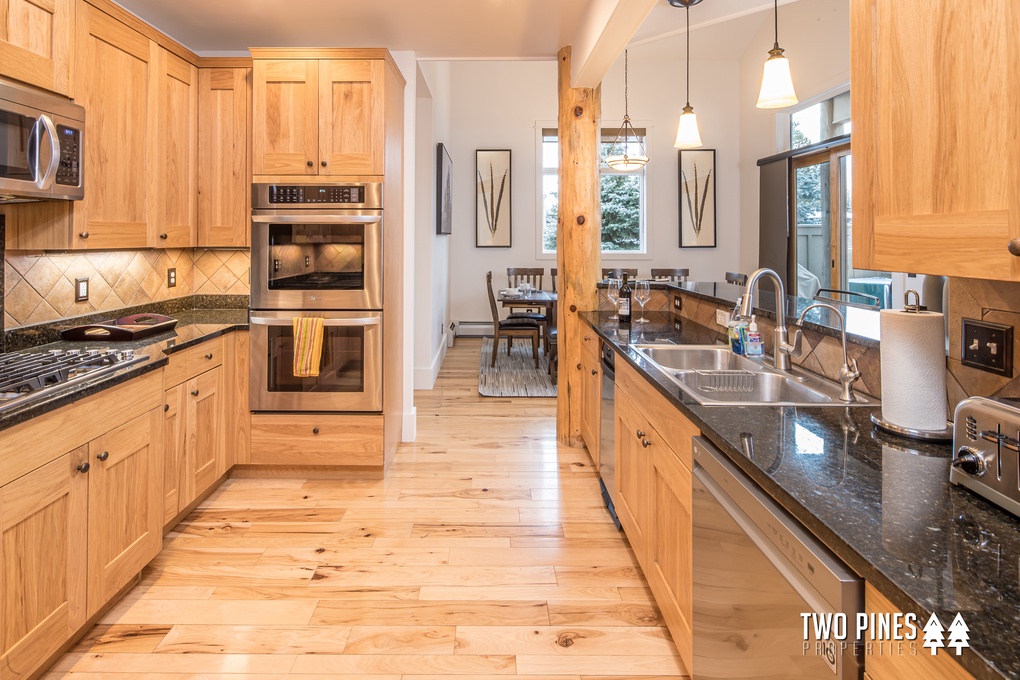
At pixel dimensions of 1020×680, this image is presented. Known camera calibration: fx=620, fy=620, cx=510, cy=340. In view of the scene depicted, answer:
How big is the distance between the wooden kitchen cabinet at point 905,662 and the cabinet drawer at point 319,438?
9.34 ft

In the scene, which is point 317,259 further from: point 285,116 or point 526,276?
point 526,276

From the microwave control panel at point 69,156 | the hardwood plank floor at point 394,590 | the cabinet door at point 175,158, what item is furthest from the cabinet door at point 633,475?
the cabinet door at point 175,158

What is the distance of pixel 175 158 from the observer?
10.6 feet

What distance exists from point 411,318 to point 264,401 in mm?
1131

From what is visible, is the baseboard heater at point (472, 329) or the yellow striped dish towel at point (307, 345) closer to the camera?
the yellow striped dish towel at point (307, 345)

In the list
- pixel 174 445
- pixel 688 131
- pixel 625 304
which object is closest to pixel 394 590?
pixel 174 445

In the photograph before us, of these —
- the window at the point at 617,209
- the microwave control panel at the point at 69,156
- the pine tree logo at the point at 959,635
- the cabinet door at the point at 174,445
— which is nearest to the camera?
the pine tree logo at the point at 959,635

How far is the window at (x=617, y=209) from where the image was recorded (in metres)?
8.52

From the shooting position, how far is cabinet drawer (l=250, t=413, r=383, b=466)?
3.43 meters

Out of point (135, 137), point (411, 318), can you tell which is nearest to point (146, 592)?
point (135, 137)

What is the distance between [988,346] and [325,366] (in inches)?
114

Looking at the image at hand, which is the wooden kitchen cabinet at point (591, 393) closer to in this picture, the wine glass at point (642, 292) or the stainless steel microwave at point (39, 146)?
the wine glass at point (642, 292)

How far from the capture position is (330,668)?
188 cm

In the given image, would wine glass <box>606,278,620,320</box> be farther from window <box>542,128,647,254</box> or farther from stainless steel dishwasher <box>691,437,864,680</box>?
window <box>542,128,647,254</box>
